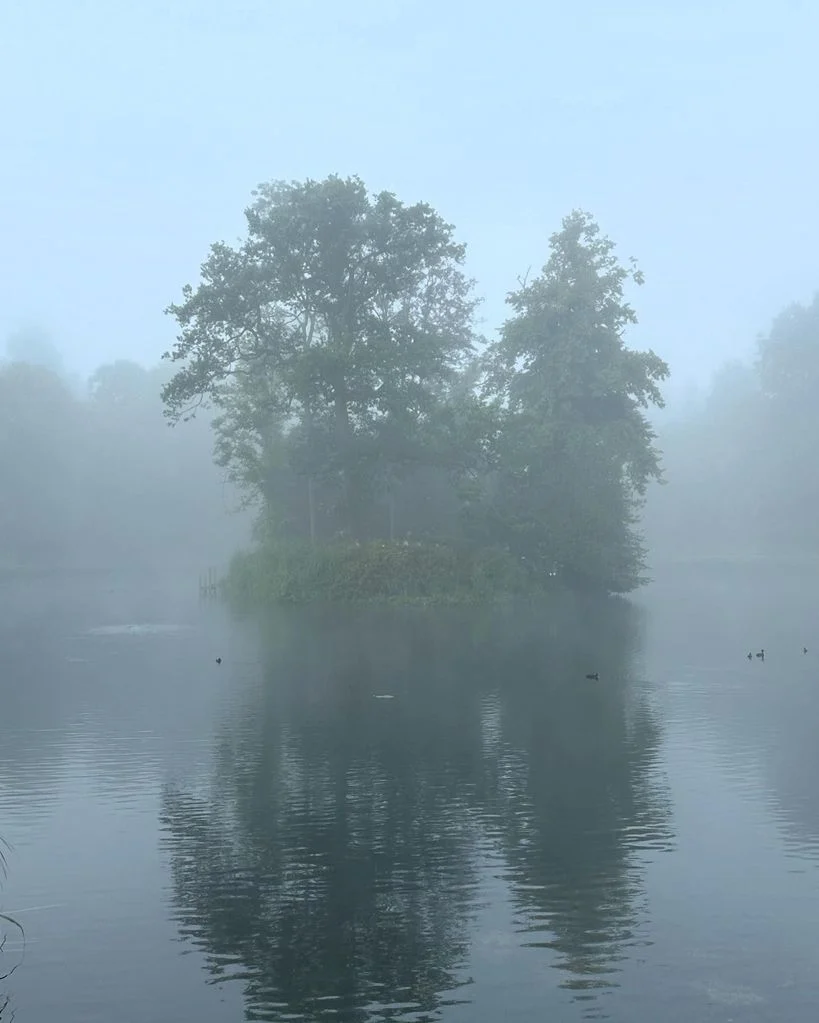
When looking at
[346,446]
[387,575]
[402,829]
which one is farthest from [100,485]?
[402,829]

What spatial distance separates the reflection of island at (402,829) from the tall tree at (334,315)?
25.8 metres

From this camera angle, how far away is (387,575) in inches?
2219

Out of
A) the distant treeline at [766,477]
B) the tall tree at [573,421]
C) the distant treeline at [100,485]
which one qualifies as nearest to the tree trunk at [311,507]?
the tall tree at [573,421]

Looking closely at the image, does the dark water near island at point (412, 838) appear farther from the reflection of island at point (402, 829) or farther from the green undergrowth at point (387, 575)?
the green undergrowth at point (387, 575)

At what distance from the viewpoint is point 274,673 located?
115ft

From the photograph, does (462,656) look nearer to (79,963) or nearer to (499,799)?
(499,799)

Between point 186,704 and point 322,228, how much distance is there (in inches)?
1349

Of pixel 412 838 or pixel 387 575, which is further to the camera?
pixel 387 575

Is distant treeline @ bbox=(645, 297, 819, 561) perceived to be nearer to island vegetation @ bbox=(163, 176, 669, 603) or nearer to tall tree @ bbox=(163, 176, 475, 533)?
island vegetation @ bbox=(163, 176, 669, 603)

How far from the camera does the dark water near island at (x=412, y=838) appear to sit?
42.7ft

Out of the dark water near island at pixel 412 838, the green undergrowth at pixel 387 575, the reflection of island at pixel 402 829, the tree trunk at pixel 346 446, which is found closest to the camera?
the dark water near island at pixel 412 838

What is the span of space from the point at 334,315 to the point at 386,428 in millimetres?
6598

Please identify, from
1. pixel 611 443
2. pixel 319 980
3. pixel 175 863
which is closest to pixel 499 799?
pixel 175 863

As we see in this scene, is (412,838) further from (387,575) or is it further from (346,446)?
(346,446)
